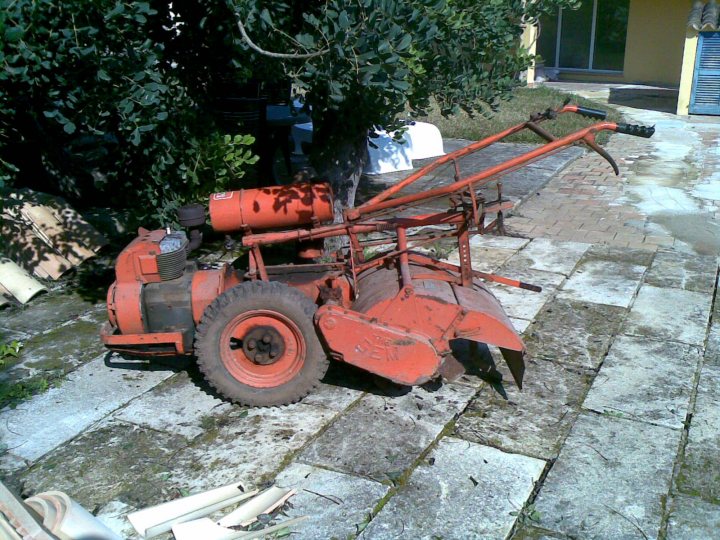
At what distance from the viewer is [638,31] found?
66.8ft

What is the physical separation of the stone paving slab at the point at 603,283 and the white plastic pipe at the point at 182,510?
3.63 meters

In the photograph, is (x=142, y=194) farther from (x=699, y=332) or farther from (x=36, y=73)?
(x=699, y=332)

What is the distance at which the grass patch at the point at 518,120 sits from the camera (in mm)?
13320

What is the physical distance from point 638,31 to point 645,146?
8.69 meters

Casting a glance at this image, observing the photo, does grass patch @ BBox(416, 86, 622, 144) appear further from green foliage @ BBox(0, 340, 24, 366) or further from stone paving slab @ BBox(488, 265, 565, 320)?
green foliage @ BBox(0, 340, 24, 366)

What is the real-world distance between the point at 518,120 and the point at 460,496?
11501 millimetres

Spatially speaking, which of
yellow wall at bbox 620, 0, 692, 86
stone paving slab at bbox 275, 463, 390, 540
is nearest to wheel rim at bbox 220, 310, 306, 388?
stone paving slab at bbox 275, 463, 390, 540

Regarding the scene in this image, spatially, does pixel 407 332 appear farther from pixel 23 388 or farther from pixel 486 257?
pixel 486 257

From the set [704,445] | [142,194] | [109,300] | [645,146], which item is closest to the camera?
[704,445]

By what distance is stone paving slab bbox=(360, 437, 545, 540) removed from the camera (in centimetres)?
371

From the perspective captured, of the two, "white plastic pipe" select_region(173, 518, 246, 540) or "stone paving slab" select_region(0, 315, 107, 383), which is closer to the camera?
"white plastic pipe" select_region(173, 518, 246, 540)

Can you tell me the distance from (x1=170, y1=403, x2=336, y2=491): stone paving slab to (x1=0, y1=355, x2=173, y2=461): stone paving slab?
29.6 inches

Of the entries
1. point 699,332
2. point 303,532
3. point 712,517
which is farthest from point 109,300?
point 699,332

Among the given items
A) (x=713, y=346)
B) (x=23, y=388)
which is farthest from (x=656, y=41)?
(x=23, y=388)
